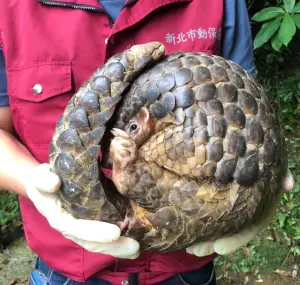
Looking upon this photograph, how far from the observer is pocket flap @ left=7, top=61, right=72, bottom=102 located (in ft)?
3.31

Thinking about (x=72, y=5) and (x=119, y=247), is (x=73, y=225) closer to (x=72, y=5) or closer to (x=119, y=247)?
(x=119, y=247)

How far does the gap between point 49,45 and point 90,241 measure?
38 cm

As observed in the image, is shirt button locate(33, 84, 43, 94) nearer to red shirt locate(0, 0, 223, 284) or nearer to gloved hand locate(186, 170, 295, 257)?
red shirt locate(0, 0, 223, 284)

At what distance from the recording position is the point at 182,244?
808 millimetres

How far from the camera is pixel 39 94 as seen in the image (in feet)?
3.33

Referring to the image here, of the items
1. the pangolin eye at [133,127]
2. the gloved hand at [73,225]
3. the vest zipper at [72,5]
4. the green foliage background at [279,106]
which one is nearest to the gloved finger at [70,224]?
the gloved hand at [73,225]

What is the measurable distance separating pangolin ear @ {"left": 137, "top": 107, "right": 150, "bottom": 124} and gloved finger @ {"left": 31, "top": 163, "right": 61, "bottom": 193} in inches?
5.7

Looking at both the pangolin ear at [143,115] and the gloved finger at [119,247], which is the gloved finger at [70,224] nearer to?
the gloved finger at [119,247]

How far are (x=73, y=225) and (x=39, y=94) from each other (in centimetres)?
30

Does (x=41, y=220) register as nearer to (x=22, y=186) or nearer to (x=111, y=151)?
(x=22, y=186)

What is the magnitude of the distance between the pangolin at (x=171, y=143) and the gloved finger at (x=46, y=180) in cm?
1

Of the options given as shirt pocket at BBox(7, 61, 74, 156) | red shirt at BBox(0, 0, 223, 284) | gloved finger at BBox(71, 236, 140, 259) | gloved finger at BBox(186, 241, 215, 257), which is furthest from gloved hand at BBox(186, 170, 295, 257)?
shirt pocket at BBox(7, 61, 74, 156)

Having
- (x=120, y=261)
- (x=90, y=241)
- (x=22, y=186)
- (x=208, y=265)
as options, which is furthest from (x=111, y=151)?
(x=208, y=265)

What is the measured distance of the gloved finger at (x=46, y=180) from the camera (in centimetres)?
77
